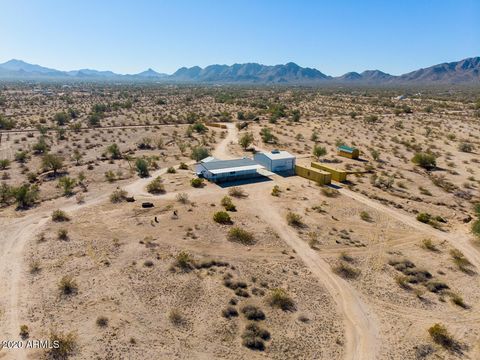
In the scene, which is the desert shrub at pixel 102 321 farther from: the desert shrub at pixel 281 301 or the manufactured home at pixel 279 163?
the manufactured home at pixel 279 163

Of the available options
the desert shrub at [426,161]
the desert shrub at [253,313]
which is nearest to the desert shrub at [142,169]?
the desert shrub at [253,313]

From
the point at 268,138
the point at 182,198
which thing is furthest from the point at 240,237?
the point at 268,138

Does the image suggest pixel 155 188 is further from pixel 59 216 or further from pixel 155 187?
pixel 59 216

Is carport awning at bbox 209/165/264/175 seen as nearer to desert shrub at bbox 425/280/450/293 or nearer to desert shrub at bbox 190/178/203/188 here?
desert shrub at bbox 190/178/203/188

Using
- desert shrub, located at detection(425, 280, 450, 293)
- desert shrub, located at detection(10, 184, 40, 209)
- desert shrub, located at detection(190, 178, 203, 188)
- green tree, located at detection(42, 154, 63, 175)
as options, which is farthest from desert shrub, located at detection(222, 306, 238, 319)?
green tree, located at detection(42, 154, 63, 175)

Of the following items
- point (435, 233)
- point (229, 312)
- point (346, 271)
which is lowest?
point (435, 233)
